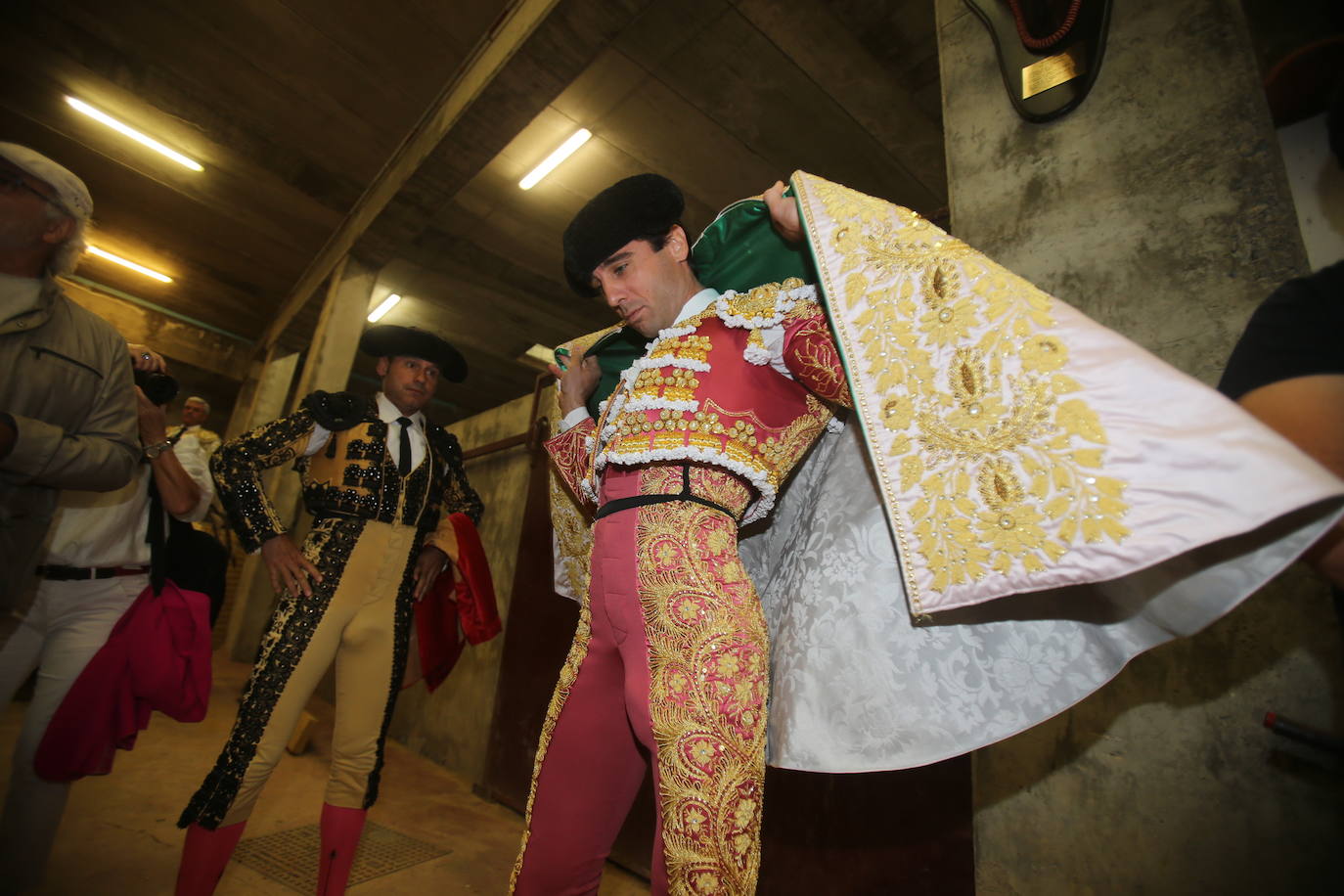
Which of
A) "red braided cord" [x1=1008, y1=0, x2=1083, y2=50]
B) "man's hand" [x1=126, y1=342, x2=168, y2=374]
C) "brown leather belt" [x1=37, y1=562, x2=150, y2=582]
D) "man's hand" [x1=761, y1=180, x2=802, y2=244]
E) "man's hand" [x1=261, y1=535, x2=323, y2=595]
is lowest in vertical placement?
"brown leather belt" [x1=37, y1=562, x2=150, y2=582]

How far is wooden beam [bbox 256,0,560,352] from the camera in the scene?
166 inches

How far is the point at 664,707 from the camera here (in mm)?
1011

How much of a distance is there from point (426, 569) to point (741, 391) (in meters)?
1.69

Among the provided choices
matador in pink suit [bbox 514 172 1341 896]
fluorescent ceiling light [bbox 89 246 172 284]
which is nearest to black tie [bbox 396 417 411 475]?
matador in pink suit [bbox 514 172 1341 896]

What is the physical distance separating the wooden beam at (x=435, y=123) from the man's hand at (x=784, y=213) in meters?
3.51

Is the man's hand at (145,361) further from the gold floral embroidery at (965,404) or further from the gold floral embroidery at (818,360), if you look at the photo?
the gold floral embroidery at (965,404)

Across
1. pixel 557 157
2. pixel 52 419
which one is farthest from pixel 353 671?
pixel 557 157

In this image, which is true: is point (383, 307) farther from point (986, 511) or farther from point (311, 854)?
point (986, 511)

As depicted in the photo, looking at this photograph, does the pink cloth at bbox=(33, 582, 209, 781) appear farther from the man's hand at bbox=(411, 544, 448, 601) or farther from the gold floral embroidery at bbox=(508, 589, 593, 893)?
the gold floral embroidery at bbox=(508, 589, 593, 893)

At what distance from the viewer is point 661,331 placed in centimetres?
142


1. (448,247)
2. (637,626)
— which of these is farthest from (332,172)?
(637,626)

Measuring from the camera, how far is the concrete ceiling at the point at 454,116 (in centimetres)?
439

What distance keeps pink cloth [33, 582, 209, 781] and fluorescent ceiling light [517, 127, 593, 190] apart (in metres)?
4.87

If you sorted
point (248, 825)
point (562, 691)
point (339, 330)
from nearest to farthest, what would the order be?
point (562, 691)
point (248, 825)
point (339, 330)
